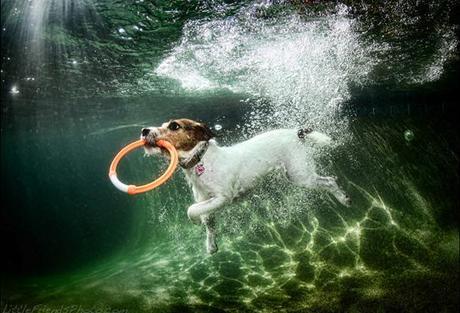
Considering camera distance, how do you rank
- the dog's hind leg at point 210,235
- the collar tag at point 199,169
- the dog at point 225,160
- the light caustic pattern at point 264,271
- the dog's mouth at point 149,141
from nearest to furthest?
the dog's mouth at point 149,141 < the dog at point 225,160 < the collar tag at point 199,169 < the dog's hind leg at point 210,235 < the light caustic pattern at point 264,271

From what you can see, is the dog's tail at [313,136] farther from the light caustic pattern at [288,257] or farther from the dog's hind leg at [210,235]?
the dog's hind leg at [210,235]

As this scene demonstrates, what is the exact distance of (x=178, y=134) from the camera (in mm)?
3676

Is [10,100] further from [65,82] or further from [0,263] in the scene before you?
[0,263]

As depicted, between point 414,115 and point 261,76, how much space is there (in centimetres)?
1785

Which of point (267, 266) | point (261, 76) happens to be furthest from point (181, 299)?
point (261, 76)

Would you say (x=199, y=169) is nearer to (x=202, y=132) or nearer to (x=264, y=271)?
(x=202, y=132)

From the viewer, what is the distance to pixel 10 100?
1340 cm

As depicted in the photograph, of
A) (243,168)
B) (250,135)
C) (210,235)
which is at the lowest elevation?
(210,235)

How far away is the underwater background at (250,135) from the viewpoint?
19.1 feet

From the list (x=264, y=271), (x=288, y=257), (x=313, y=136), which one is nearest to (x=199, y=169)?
(x=313, y=136)

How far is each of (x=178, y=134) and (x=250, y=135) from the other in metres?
6.78

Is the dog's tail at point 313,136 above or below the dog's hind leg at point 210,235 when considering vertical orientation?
above

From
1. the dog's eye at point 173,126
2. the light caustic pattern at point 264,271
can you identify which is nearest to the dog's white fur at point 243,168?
the dog's eye at point 173,126

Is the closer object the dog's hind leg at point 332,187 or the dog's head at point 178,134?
the dog's head at point 178,134
